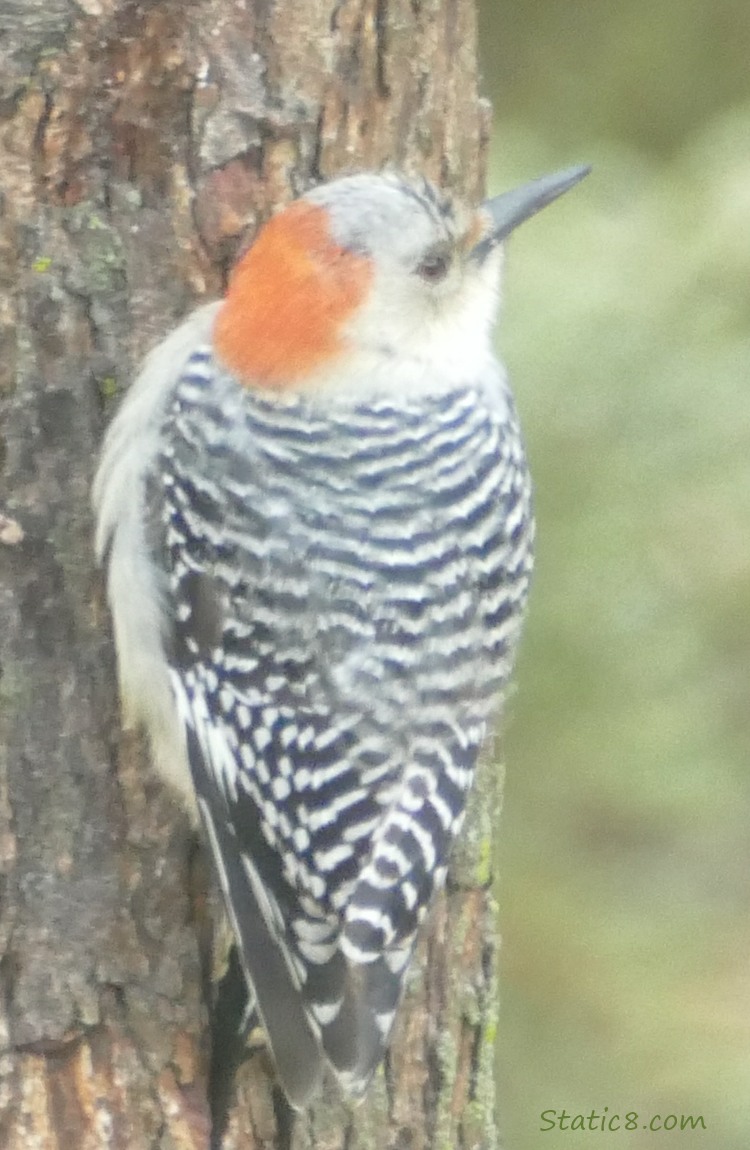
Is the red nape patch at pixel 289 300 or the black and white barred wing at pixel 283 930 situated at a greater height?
the red nape patch at pixel 289 300

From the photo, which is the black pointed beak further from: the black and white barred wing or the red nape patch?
the black and white barred wing

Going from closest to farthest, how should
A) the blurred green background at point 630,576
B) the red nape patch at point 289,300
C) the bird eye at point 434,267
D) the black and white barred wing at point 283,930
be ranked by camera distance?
the black and white barred wing at point 283,930
the red nape patch at point 289,300
the bird eye at point 434,267
the blurred green background at point 630,576

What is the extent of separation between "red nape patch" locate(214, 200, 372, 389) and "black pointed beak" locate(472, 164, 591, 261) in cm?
28

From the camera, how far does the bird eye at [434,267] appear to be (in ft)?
8.23

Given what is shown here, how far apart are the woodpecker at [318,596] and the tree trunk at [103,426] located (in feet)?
0.23

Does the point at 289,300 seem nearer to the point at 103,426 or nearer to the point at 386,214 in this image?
the point at 386,214

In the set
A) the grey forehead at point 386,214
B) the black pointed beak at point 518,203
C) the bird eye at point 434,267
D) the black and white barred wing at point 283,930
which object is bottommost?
the black and white barred wing at point 283,930

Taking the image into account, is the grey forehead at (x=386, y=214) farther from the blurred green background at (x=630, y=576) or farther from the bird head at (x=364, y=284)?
the blurred green background at (x=630, y=576)

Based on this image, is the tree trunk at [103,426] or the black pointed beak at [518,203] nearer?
the tree trunk at [103,426]

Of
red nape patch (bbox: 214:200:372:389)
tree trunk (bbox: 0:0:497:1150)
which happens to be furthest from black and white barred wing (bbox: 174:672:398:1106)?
red nape patch (bbox: 214:200:372:389)

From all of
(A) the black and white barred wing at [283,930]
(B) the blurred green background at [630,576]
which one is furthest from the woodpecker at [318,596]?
(B) the blurred green background at [630,576]

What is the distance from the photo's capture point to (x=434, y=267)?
2.53 m

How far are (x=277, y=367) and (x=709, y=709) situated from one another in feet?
5.64

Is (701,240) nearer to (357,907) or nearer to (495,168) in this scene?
(495,168)
